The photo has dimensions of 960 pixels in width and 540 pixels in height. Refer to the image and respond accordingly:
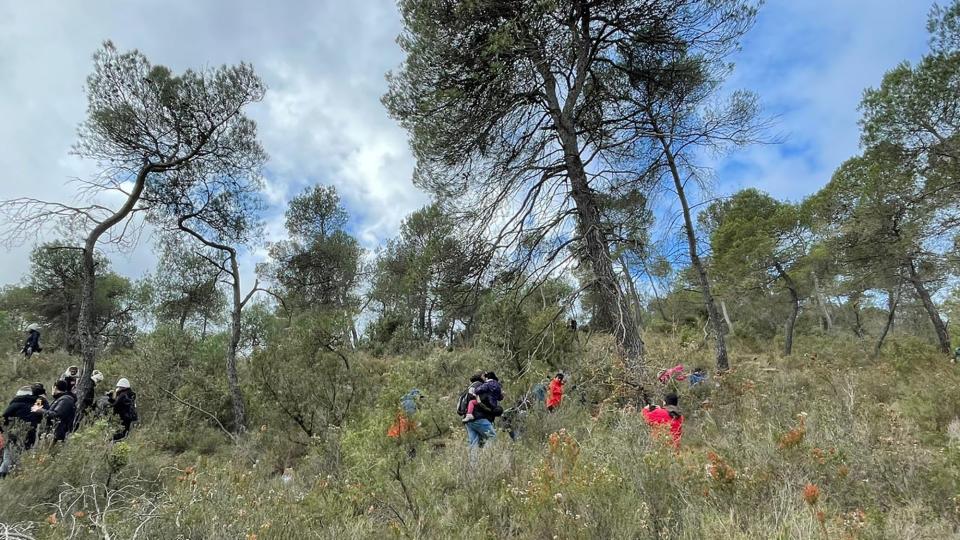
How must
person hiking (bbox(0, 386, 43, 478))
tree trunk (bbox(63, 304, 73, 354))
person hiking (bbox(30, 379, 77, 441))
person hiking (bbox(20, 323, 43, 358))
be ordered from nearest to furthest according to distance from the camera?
person hiking (bbox(0, 386, 43, 478)) → person hiking (bbox(30, 379, 77, 441)) → person hiking (bbox(20, 323, 43, 358)) → tree trunk (bbox(63, 304, 73, 354))

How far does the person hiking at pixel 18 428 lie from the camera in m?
5.51

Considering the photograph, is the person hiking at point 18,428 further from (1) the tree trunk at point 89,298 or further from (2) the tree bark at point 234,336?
(2) the tree bark at point 234,336

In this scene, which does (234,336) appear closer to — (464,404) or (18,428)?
(18,428)

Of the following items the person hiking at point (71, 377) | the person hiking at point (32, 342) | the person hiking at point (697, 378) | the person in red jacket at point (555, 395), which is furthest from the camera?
the person hiking at point (32, 342)

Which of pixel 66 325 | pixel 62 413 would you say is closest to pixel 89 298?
pixel 62 413

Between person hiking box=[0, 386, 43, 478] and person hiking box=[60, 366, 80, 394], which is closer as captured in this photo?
person hiking box=[0, 386, 43, 478]

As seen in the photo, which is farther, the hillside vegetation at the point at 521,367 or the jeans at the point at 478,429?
the jeans at the point at 478,429

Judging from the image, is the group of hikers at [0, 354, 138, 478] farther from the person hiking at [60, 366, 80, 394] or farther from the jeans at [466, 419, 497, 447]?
the jeans at [466, 419, 497, 447]

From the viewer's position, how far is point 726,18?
6895mm

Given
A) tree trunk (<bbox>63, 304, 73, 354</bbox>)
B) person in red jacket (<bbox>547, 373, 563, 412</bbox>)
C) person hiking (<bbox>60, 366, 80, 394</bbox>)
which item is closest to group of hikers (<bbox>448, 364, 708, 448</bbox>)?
person in red jacket (<bbox>547, 373, 563, 412</bbox>)

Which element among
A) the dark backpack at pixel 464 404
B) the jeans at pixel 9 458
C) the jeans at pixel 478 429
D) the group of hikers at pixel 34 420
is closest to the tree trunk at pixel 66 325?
the group of hikers at pixel 34 420

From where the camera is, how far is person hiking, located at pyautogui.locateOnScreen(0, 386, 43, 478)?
5508 millimetres

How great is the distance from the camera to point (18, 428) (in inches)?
238

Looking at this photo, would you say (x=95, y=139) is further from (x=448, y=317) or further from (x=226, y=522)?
(x=226, y=522)
